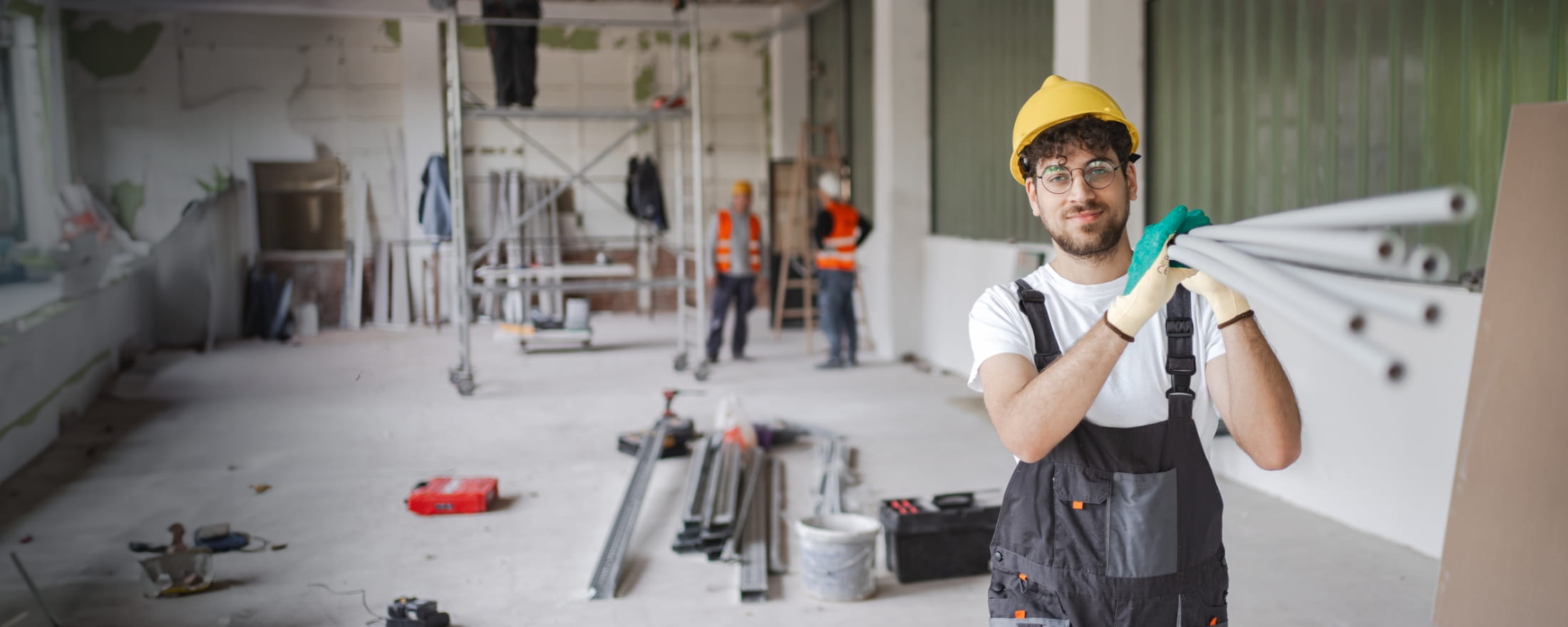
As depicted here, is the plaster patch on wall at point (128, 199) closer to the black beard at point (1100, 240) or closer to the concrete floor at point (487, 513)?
the concrete floor at point (487, 513)

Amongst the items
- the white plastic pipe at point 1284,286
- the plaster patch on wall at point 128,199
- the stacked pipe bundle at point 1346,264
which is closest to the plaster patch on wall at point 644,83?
the plaster patch on wall at point 128,199

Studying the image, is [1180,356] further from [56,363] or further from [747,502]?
[56,363]

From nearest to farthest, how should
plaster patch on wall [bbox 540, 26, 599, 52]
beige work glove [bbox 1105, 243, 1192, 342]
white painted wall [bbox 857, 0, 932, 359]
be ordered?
1. beige work glove [bbox 1105, 243, 1192, 342]
2. white painted wall [bbox 857, 0, 932, 359]
3. plaster patch on wall [bbox 540, 26, 599, 52]

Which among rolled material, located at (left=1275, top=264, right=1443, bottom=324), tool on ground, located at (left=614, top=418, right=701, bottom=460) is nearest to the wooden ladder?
tool on ground, located at (left=614, top=418, right=701, bottom=460)

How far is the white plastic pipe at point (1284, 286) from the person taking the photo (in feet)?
3.13

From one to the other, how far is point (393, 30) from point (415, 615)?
10204 millimetres

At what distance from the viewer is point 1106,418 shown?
1.56 m

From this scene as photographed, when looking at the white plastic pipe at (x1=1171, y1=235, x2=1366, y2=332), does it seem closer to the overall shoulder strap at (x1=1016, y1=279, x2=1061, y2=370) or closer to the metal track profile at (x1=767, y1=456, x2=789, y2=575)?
the overall shoulder strap at (x1=1016, y1=279, x2=1061, y2=370)

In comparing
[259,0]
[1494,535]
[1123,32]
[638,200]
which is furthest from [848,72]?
[1494,535]

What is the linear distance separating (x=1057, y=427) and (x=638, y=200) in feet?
35.9

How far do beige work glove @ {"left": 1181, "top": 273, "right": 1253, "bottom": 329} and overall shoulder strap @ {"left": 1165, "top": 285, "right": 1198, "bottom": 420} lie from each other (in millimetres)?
91

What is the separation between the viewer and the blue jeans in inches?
344

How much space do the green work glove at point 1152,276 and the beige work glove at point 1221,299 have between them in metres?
0.02

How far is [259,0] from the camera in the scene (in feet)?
38.7
